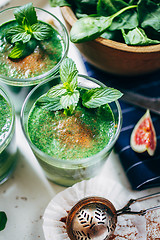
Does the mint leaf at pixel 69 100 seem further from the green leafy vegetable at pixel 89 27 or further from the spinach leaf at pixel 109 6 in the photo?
the spinach leaf at pixel 109 6

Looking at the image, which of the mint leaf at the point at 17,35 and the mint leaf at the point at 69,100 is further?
the mint leaf at the point at 17,35

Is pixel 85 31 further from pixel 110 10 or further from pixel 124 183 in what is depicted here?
pixel 124 183

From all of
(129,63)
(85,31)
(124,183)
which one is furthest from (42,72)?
(124,183)

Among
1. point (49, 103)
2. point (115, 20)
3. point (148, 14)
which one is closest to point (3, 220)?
point (49, 103)

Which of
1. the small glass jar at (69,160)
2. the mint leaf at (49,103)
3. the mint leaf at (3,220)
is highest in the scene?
the mint leaf at (49,103)

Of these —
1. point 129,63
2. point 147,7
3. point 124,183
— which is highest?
point 147,7

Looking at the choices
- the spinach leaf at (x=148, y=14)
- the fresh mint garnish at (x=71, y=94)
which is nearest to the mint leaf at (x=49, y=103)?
the fresh mint garnish at (x=71, y=94)

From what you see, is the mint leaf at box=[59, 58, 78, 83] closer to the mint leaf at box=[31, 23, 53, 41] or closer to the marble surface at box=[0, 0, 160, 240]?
the mint leaf at box=[31, 23, 53, 41]

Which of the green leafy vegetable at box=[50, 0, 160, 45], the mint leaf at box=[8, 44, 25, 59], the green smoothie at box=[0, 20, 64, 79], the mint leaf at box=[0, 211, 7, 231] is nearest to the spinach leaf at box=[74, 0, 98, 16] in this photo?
the green leafy vegetable at box=[50, 0, 160, 45]
